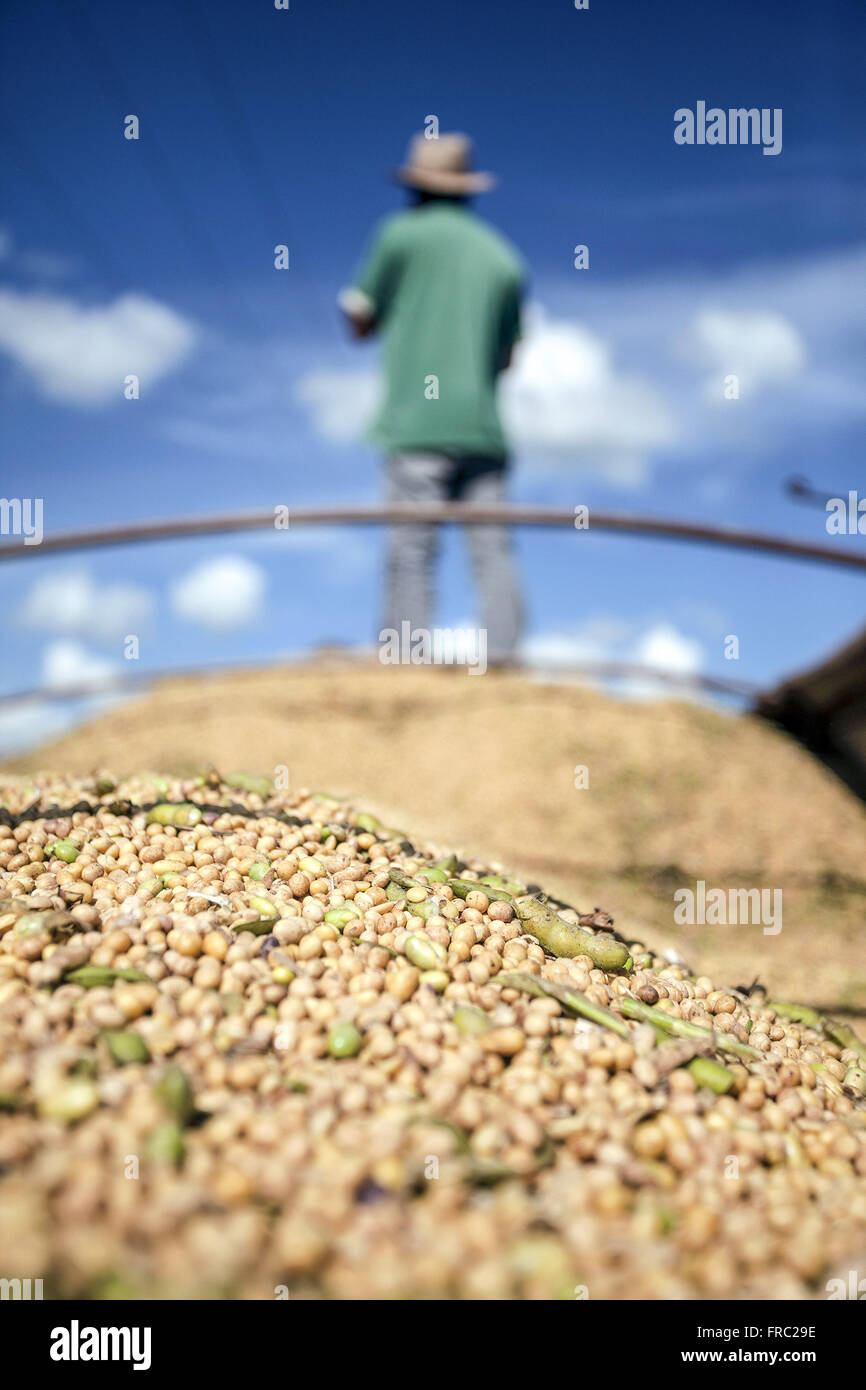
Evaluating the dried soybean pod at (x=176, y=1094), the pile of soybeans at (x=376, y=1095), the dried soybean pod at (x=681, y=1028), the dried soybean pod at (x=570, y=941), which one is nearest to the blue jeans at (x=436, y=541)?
the pile of soybeans at (x=376, y=1095)

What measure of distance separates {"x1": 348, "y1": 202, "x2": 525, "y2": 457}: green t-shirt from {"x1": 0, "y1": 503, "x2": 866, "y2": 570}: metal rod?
1393 mm

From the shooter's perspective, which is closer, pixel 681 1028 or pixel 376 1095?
pixel 376 1095

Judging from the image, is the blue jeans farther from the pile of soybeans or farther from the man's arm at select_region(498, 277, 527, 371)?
the pile of soybeans

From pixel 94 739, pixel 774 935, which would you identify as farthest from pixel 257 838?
pixel 94 739

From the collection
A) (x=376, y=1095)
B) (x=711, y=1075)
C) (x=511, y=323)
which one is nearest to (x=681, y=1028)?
(x=711, y=1075)

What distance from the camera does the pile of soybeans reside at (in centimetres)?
84

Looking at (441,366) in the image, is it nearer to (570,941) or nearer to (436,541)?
(436,541)

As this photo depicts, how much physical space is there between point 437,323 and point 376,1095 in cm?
404

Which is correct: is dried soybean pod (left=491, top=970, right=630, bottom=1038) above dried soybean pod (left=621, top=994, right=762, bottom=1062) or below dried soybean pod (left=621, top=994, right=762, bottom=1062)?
above

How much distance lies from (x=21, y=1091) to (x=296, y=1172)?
13.1 inches

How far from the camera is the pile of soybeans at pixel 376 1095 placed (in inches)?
33.2

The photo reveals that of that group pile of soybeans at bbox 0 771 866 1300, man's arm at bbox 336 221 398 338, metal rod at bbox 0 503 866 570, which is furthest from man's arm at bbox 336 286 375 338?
pile of soybeans at bbox 0 771 866 1300

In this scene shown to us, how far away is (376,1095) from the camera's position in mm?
1057

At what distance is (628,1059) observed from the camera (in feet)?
3.92
